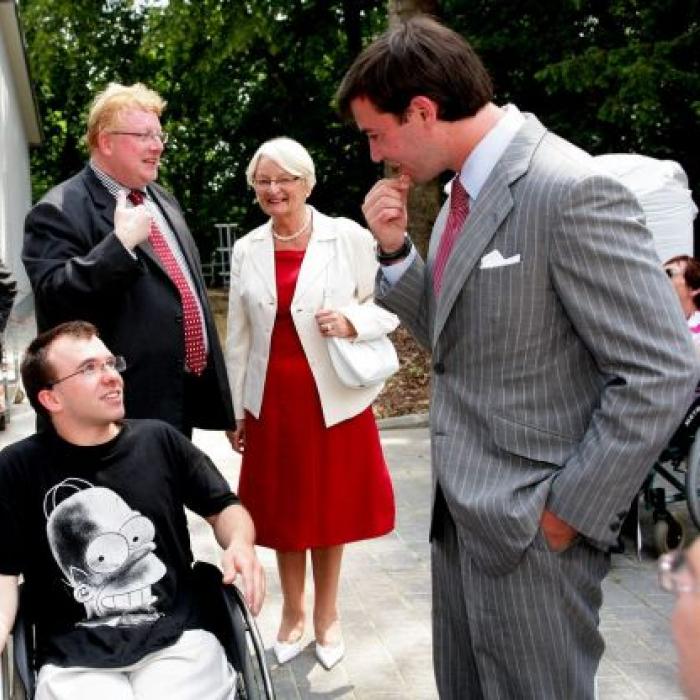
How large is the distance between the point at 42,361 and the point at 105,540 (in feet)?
1.75

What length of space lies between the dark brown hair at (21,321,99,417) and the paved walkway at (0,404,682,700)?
1.55 m

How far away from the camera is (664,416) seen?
6.29 feet

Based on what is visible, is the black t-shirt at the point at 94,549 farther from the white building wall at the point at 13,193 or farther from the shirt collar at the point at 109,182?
the white building wall at the point at 13,193

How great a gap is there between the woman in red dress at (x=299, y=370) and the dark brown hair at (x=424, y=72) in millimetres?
1661

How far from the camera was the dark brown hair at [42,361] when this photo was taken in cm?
290

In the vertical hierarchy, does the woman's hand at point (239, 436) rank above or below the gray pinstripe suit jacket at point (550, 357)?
below

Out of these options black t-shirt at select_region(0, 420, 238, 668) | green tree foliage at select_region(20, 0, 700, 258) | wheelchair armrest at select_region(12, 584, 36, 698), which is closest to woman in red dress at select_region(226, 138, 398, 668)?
black t-shirt at select_region(0, 420, 238, 668)

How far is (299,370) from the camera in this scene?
3.82m

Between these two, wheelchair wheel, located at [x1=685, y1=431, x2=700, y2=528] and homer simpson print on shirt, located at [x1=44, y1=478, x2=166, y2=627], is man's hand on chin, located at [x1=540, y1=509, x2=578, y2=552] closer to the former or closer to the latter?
homer simpson print on shirt, located at [x1=44, y1=478, x2=166, y2=627]

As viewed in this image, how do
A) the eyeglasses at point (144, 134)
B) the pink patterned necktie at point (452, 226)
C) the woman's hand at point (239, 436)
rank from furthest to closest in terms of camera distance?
the woman's hand at point (239, 436) → the eyeglasses at point (144, 134) → the pink patterned necktie at point (452, 226)

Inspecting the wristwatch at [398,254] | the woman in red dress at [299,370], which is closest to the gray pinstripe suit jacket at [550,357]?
the wristwatch at [398,254]

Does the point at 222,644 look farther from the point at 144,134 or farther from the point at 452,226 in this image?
the point at 144,134

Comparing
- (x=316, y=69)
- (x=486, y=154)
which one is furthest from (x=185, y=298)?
(x=316, y=69)

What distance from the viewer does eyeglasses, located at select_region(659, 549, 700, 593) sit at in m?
1.06
